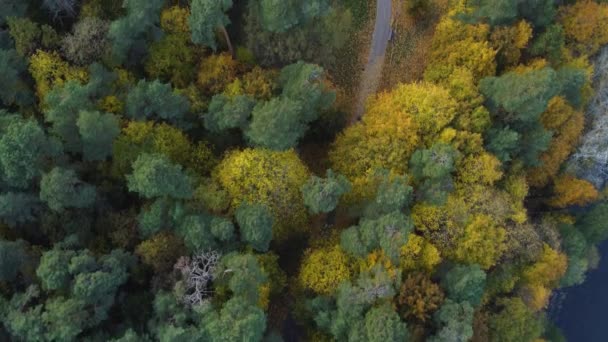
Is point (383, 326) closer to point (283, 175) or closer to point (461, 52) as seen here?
point (283, 175)

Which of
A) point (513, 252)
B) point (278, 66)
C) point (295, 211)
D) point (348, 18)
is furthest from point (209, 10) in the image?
point (513, 252)

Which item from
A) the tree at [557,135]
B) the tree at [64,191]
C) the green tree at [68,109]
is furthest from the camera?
the tree at [557,135]

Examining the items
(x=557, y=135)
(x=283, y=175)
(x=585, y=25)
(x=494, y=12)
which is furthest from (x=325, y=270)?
(x=585, y=25)

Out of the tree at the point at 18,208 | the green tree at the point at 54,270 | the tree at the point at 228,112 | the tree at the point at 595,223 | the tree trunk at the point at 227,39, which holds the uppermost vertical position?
the tree trunk at the point at 227,39

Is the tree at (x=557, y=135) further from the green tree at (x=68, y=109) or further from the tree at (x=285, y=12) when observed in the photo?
the green tree at (x=68, y=109)

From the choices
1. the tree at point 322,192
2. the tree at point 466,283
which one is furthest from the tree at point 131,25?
the tree at point 466,283

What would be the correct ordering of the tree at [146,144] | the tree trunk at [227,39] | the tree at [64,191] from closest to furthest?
the tree at [64,191] → the tree at [146,144] → the tree trunk at [227,39]

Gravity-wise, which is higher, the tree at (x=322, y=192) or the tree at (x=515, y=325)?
the tree at (x=322, y=192)
